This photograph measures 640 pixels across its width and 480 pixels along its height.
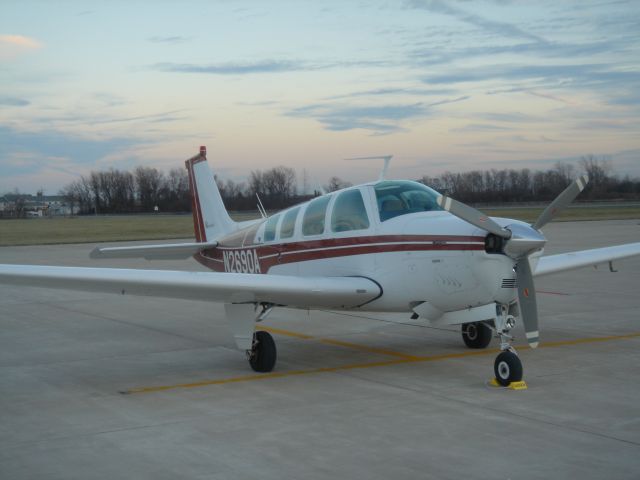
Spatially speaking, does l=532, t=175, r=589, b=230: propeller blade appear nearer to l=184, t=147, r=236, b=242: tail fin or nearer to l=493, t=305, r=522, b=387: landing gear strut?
l=493, t=305, r=522, b=387: landing gear strut

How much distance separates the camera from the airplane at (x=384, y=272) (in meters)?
8.30

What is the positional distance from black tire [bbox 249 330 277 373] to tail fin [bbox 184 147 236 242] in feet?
14.4

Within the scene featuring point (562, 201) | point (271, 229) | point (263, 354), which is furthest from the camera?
point (271, 229)

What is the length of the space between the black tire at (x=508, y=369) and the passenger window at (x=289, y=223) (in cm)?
363

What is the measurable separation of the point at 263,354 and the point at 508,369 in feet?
9.75

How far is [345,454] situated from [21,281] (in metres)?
4.71

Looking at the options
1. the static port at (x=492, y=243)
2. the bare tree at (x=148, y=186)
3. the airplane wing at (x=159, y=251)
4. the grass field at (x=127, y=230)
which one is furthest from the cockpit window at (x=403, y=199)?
the bare tree at (x=148, y=186)

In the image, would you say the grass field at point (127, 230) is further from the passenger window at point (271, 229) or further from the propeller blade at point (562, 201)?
the propeller blade at point (562, 201)

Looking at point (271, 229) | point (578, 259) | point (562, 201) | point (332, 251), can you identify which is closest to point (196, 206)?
point (271, 229)

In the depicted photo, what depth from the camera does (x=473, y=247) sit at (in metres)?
8.35

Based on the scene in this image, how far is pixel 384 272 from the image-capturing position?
30.1ft

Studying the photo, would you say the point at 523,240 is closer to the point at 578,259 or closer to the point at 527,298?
the point at 527,298

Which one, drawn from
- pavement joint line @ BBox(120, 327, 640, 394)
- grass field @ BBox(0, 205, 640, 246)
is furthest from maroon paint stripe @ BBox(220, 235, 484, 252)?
grass field @ BBox(0, 205, 640, 246)

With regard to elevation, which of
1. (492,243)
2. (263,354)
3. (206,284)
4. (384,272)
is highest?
(492,243)
